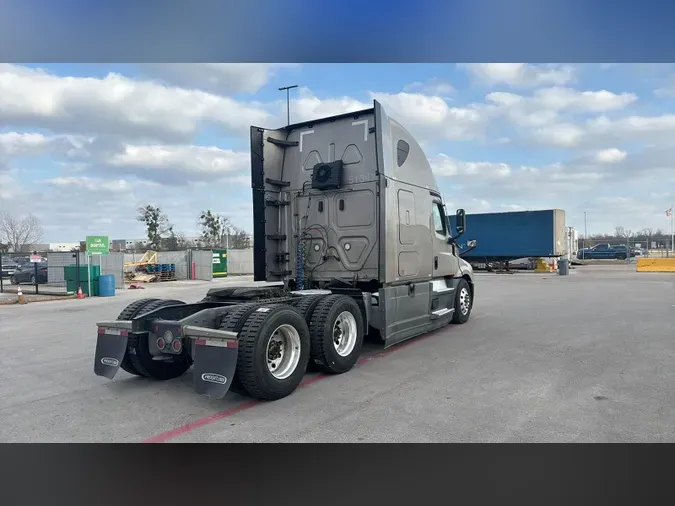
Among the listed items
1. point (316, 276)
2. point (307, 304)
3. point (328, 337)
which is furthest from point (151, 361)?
point (316, 276)

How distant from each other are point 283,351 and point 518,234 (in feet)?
91.0

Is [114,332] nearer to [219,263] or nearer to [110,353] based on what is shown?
[110,353]

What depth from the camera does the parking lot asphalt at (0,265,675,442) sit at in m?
4.45

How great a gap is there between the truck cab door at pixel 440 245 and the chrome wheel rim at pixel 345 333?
2.84m

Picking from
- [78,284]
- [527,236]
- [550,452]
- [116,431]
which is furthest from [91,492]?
[527,236]

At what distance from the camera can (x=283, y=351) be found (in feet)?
18.8

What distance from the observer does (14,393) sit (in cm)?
598

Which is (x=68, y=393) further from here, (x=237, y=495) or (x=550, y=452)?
(x=550, y=452)

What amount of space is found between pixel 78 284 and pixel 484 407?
65.7ft

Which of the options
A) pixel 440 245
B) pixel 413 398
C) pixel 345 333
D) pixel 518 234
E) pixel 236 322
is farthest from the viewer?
pixel 518 234

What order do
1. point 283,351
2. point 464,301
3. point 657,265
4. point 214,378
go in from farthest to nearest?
point 657,265
point 464,301
point 283,351
point 214,378

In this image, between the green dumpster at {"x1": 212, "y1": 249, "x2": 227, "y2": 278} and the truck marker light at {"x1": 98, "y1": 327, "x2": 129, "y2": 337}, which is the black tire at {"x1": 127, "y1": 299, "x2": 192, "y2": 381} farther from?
the green dumpster at {"x1": 212, "y1": 249, "x2": 227, "y2": 278}

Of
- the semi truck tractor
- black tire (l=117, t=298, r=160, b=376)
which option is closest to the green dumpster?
the semi truck tractor

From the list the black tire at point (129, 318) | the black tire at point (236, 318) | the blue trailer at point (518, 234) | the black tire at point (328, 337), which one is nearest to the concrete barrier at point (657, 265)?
the blue trailer at point (518, 234)
